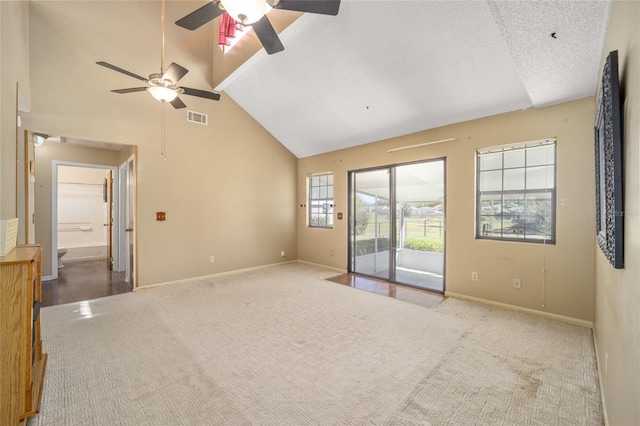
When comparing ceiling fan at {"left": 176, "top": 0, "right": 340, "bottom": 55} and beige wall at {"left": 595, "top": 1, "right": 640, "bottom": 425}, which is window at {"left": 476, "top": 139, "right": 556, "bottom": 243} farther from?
ceiling fan at {"left": 176, "top": 0, "right": 340, "bottom": 55}

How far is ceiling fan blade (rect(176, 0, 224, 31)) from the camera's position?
2000mm

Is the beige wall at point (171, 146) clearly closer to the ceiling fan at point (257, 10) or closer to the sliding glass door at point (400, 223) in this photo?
the sliding glass door at point (400, 223)

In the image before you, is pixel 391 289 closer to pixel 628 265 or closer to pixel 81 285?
pixel 628 265

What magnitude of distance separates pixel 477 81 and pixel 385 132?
5.56ft

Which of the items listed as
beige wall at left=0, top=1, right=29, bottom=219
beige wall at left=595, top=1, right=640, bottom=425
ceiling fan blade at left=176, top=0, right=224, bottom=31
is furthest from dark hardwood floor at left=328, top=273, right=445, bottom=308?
beige wall at left=0, top=1, right=29, bottom=219

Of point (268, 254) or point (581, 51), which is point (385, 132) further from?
point (268, 254)

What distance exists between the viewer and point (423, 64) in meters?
3.25

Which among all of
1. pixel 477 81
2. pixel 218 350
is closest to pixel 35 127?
pixel 218 350

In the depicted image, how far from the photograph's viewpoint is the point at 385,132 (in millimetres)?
4781

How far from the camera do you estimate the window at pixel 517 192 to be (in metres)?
3.38

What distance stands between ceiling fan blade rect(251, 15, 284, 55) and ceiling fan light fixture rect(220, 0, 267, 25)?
226 millimetres

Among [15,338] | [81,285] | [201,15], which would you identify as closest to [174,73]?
[201,15]

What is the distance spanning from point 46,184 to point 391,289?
667 centimetres

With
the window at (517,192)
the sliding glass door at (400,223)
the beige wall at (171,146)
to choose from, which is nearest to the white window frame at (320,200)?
the beige wall at (171,146)
